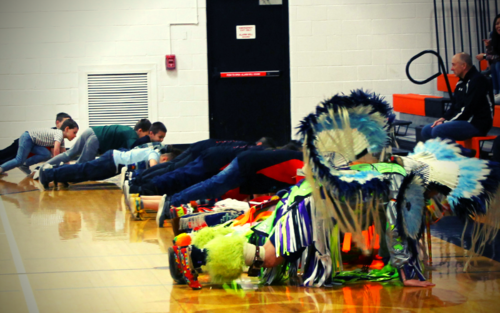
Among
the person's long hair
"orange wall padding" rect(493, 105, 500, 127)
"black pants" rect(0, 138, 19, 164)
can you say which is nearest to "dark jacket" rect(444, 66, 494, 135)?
"orange wall padding" rect(493, 105, 500, 127)

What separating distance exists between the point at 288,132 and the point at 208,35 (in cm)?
176

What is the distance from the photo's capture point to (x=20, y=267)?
2920mm

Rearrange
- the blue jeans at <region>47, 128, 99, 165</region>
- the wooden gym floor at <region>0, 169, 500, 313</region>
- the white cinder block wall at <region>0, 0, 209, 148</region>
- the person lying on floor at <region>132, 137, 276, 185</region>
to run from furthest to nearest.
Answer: the white cinder block wall at <region>0, 0, 209, 148</region>
the blue jeans at <region>47, 128, 99, 165</region>
the person lying on floor at <region>132, 137, 276, 185</region>
the wooden gym floor at <region>0, 169, 500, 313</region>

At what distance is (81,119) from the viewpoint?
7.89m

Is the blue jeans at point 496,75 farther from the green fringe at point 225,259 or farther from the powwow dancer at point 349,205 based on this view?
the green fringe at point 225,259

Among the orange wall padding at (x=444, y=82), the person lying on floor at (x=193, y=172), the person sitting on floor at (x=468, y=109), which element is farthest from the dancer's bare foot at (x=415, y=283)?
the orange wall padding at (x=444, y=82)

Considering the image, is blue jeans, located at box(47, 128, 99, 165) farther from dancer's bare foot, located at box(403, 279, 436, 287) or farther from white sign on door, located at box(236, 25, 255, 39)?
dancer's bare foot, located at box(403, 279, 436, 287)

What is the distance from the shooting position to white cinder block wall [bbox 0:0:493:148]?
25.3 ft

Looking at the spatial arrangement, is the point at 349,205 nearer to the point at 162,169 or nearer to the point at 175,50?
the point at 162,169

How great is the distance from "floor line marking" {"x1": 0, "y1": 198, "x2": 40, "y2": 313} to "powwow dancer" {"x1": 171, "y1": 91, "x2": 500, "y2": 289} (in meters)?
0.59

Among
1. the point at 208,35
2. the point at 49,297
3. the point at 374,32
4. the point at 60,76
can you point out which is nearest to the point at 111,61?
the point at 60,76

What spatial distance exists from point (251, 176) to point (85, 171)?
2.26m

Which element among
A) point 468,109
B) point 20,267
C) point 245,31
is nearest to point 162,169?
point 20,267

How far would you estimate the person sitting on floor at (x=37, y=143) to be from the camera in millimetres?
6375
